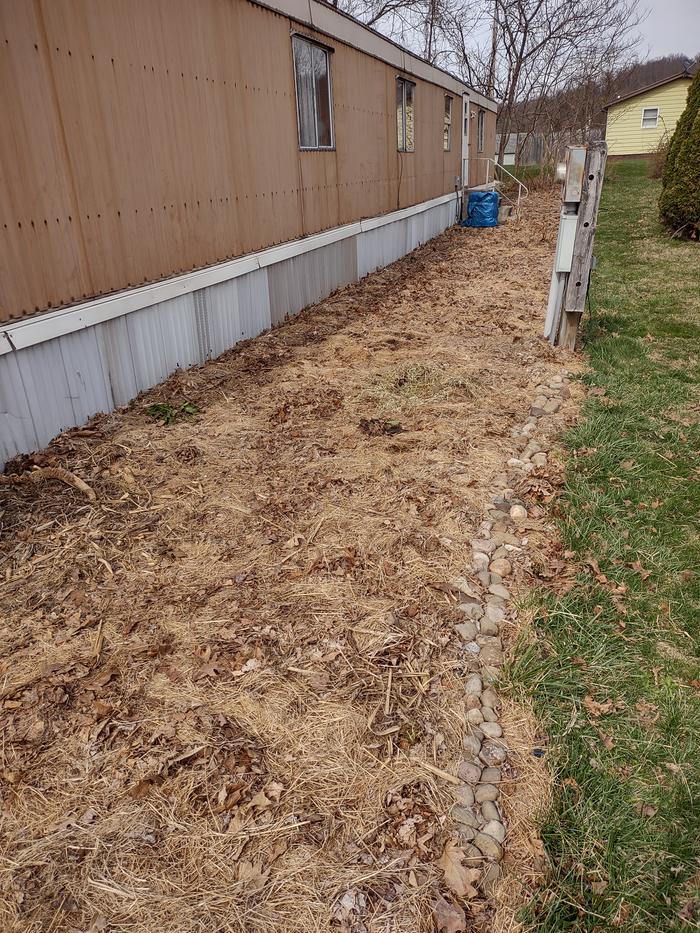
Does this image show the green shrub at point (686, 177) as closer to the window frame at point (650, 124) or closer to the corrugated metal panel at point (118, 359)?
the corrugated metal panel at point (118, 359)

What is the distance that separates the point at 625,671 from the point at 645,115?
1563 inches

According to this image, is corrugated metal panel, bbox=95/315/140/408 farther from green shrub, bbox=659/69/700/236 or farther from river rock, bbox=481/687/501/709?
green shrub, bbox=659/69/700/236

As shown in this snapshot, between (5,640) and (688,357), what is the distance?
19.3ft

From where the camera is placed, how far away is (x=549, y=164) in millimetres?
25047

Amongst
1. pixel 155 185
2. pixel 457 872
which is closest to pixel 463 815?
pixel 457 872

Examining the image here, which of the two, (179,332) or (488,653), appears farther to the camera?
(179,332)

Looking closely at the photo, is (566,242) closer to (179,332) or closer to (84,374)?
(179,332)

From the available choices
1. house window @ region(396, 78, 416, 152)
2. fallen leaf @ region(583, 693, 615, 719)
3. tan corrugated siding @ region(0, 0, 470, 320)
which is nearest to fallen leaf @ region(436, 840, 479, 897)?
fallen leaf @ region(583, 693, 615, 719)

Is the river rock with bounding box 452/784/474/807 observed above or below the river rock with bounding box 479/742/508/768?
above

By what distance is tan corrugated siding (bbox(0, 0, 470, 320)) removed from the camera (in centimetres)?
398

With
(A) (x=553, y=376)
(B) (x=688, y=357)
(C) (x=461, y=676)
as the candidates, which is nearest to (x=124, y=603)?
(C) (x=461, y=676)

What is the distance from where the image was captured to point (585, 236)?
573cm

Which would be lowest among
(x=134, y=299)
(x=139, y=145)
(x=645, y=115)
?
(x=134, y=299)

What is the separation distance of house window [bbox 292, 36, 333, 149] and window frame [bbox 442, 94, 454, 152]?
761 centimetres
